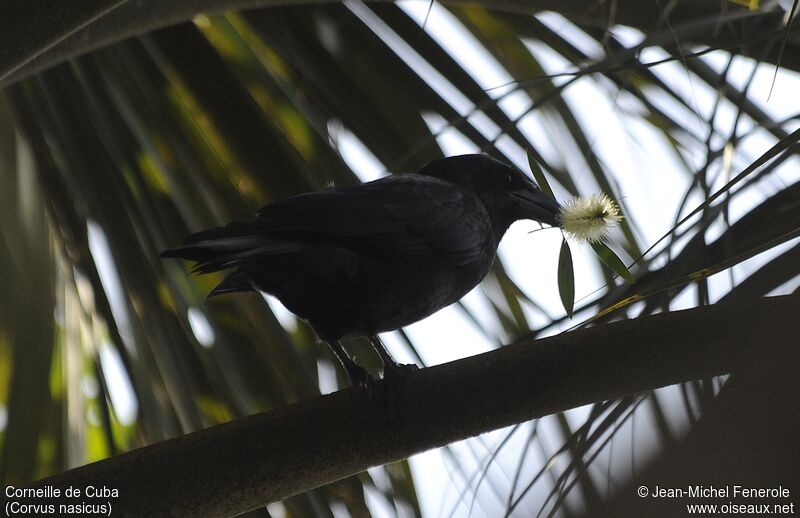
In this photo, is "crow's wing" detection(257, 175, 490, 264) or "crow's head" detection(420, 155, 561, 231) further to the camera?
"crow's head" detection(420, 155, 561, 231)

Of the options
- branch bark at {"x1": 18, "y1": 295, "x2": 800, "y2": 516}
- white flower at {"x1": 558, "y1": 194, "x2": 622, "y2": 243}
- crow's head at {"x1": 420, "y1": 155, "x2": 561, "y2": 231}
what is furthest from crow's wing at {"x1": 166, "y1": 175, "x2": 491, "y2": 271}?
white flower at {"x1": 558, "y1": 194, "x2": 622, "y2": 243}

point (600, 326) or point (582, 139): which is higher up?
point (582, 139)

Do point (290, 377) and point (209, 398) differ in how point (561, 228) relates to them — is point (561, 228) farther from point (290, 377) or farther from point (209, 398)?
point (209, 398)

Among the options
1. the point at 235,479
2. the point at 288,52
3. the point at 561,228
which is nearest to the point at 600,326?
the point at 561,228

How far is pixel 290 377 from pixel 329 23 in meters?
0.69

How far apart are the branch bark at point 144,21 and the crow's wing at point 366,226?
334 mm

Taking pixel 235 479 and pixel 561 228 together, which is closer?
pixel 235 479

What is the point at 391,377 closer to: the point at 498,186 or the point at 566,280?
the point at 566,280

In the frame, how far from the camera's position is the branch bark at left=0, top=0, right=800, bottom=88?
1.21 metres

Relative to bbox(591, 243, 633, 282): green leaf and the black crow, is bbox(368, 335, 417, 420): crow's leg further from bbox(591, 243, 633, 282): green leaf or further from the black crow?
bbox(591, 243, 633, 282): green leaf

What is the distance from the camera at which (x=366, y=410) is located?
50.3 inches

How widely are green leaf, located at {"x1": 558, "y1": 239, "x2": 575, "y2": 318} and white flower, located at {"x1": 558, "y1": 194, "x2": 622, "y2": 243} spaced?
50 mm

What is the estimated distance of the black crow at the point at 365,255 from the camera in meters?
1.62

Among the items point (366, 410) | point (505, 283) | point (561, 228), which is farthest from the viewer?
point (505, 283)
